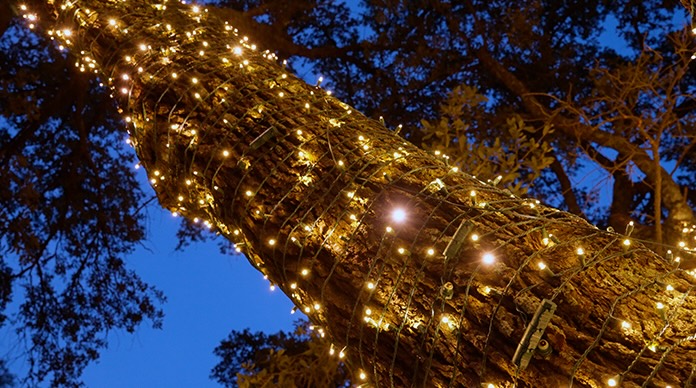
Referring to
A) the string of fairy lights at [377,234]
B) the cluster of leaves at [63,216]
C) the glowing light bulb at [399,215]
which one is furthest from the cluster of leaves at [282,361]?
the glowing light bulb at [399,215]

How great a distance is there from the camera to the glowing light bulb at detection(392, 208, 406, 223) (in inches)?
48.5

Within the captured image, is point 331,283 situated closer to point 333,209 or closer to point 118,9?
Result: point 333,209

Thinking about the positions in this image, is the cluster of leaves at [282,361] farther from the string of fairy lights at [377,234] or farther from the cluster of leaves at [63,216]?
the string of fairy lights at [377,234]

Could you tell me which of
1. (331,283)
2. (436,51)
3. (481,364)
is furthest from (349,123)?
(436,51)

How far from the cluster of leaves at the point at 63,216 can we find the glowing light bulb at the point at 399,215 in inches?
171

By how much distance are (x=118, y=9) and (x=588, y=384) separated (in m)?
1.81

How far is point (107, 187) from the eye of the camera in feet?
18.8

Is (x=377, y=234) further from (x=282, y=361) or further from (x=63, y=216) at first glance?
(x=63, y=216)

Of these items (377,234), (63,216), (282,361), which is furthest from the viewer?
(63,216)

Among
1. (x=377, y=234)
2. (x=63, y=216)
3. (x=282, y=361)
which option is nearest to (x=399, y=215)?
(x=377, y=234)

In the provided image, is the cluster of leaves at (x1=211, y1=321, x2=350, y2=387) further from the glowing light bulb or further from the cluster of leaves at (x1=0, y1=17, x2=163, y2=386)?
the glowing light bulb

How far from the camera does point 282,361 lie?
11.4ft

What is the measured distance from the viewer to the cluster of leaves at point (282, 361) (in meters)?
3.27

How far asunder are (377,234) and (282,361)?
2.45 metres
